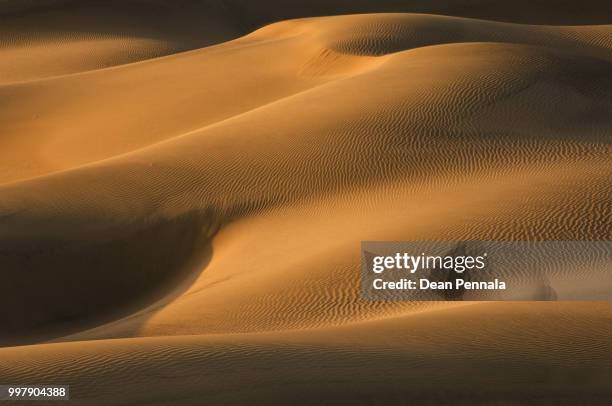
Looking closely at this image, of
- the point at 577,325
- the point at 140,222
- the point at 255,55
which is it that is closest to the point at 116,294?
the point at 140,222

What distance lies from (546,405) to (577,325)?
1145mm

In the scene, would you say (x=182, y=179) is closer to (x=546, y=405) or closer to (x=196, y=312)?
(x=196, y=312)

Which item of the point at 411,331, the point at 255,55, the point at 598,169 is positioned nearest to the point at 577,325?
the point at 411,331

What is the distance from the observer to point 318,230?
30.8 ft

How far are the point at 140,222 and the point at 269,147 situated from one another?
194cm

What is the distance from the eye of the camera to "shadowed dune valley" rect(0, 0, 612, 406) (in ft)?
17.7

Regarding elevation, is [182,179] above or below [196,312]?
above

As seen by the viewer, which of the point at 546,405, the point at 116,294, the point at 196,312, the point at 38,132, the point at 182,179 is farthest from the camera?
the point at 38,132

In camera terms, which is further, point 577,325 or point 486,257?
point 486,257

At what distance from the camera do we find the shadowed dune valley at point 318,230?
17.7ft

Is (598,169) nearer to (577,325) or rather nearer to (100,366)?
(577,325)

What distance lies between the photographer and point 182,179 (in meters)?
10.7

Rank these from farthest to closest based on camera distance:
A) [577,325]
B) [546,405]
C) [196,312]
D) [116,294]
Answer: [116,294] < [196,312] < [577,325] < [546,405]

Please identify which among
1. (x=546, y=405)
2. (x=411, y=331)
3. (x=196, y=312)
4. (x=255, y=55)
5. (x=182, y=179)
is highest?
(x=255, y=55)
